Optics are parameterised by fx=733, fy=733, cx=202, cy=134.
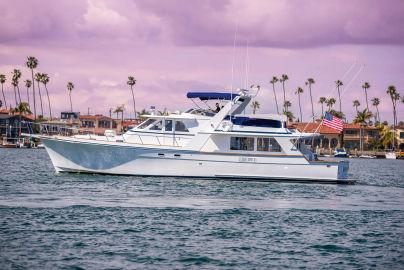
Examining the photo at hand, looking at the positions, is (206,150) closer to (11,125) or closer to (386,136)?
(386,136)

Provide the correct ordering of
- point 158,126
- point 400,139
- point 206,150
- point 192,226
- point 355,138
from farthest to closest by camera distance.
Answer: point 400,139
point 355,138
point 158,126
point 206,150
point 192,226

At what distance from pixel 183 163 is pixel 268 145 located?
4640mm

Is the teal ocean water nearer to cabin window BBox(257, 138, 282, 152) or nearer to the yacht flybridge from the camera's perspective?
the yacht flybridge

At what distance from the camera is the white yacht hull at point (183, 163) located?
126ft

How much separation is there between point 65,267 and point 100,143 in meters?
21.0

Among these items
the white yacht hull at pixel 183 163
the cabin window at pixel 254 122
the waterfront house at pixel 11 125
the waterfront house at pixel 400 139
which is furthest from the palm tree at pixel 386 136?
the cabin window at pixel 254 122

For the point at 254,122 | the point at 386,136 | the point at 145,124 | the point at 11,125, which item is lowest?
the point at 145,124

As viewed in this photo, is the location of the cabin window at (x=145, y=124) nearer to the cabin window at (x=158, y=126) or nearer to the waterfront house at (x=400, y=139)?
the cabin window at (x=158, y=126)

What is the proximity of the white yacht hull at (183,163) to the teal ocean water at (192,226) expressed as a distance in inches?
48.7

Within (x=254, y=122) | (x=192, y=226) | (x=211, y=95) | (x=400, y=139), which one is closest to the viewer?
(x=192, y=226)

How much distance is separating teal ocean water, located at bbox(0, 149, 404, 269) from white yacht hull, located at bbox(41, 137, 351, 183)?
1238mm

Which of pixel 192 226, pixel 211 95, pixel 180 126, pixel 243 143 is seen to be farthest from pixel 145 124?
pixel 192 226

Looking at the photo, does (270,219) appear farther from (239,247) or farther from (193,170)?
(193,170)

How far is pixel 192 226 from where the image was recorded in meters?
24.3
